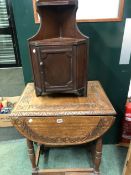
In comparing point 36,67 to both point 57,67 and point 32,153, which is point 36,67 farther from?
point 32,153

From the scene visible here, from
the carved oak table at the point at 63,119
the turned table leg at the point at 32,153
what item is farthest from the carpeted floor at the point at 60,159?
the carved oak table at the point at 63,119

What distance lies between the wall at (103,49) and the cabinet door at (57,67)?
1.29 ft

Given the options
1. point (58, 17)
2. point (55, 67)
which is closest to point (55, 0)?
point (58, 17)

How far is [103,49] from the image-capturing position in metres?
1.52

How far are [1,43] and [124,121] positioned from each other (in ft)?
Result: 11.4

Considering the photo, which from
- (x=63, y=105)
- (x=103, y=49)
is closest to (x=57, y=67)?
(x=63, y=105)

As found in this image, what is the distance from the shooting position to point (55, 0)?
115cm

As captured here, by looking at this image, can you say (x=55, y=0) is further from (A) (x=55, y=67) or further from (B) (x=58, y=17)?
(A) (x=55, y=67)

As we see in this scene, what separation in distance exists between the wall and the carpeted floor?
0.46 meters

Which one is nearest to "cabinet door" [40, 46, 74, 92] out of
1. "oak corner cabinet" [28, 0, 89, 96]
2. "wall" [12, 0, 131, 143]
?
"oak corner cabinet" [28, 0, 89, 96]

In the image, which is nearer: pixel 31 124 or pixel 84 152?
pixel 31 124

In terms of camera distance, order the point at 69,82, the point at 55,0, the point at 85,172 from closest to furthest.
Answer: the point at 55,0 → the point at 69,82 → the point at 85,172

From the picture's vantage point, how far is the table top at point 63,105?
3.87 feet

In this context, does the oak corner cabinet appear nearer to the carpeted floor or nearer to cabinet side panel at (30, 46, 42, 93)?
cabinet side panel at (30, 46, 42, 93)
